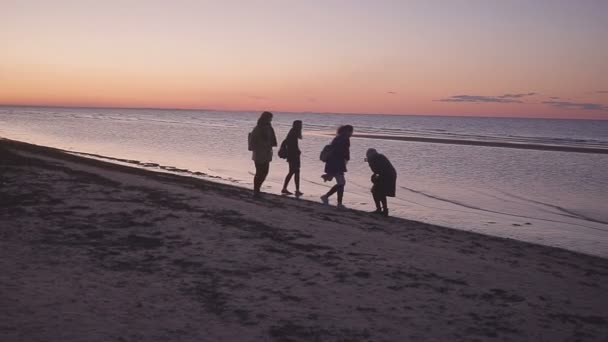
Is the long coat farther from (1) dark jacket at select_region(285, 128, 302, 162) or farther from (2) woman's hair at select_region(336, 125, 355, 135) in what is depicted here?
(2) woman's hair at select_region(336, 125, 355, 135)

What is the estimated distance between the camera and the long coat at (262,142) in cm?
1046

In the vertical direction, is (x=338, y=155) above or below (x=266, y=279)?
above

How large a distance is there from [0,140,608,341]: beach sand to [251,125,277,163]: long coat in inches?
87.6

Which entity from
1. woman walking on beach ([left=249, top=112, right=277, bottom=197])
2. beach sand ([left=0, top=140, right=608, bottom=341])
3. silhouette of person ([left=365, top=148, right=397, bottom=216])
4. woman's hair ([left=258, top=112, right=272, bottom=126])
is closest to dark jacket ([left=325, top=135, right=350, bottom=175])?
silhouette of person ([left=365, top=148, right=397, bottom=216])

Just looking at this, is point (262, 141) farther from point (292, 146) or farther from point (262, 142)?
point (292, 146)

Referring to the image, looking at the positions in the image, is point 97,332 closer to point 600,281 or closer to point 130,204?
point 130,204

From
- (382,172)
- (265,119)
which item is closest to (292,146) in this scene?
(265,119)

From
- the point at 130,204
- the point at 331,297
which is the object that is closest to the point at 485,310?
the point at 331,297

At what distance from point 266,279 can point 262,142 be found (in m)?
5.79

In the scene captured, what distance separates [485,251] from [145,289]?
5.22 metres

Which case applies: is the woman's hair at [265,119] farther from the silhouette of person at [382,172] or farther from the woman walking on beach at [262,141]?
the silhouette of person at [382,172]

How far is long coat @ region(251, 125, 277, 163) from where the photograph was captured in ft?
34.3

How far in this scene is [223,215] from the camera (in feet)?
26.9

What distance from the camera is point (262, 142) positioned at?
34.4 ft
